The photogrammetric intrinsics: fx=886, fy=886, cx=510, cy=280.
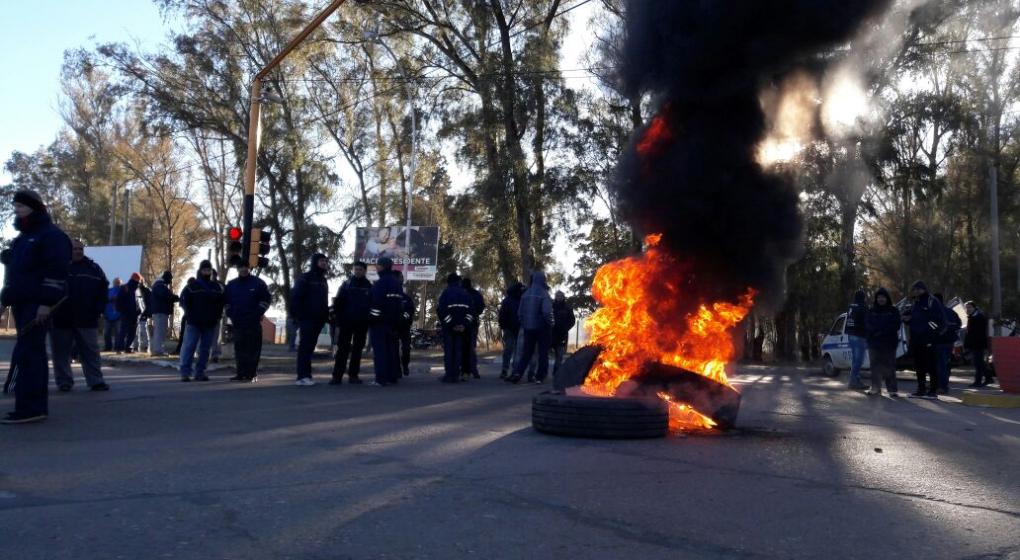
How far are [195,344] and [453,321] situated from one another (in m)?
3.97

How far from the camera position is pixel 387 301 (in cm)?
1298

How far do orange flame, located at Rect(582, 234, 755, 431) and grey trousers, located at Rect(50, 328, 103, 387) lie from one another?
5.93 meters

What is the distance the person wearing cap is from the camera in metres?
7.66

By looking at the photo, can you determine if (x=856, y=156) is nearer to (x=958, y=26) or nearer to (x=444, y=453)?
(x=958, y=26)

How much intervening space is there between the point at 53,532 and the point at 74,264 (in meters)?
7.58

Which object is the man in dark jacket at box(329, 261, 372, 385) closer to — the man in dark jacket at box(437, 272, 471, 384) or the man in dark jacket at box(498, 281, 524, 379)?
the man in dark jacket at box(437, 272, 471, 384)

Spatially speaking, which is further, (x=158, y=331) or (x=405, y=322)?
(x=158, y=331)

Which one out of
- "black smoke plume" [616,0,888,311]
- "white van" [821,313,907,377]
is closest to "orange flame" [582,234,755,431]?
"black smoke plume" [616,0,888,311]

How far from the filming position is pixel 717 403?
8180 millimetres

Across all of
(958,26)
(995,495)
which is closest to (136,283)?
(995,495)

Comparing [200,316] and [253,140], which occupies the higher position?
[253,140]

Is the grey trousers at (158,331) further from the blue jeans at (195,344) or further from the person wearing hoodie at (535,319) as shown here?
the person wearing hoodie at (535,319)

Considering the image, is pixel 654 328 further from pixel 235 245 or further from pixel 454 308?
pixel 235 245

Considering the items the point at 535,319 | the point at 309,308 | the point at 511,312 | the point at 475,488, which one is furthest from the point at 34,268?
the point at 511,312
